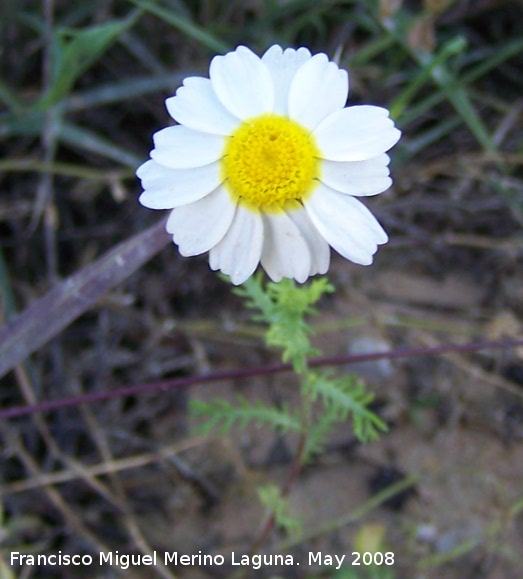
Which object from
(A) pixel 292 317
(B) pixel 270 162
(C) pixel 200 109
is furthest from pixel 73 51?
(A) pixel 292 317

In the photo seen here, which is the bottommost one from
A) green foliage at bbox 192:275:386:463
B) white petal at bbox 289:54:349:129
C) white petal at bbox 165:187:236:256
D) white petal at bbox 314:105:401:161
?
green foliage at bbox 192:275:386:463

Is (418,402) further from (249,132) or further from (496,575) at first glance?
(249,132)

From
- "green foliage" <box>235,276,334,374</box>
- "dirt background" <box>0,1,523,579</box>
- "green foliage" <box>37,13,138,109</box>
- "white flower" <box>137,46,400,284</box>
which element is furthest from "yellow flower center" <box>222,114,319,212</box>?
"dirt background" <box>0,1,523,579</box>

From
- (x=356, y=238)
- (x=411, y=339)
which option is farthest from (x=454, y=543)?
(x=356, y=238)

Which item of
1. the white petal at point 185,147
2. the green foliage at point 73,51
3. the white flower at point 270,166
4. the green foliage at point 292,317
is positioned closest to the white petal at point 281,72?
the white flower at point 270,166

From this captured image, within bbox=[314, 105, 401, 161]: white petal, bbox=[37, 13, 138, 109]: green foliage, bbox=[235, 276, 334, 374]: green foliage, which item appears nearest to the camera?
bbox=[314, 105, 401, 161]: white petal

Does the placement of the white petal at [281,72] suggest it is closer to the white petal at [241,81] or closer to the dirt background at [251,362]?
the white petal at [241,81]

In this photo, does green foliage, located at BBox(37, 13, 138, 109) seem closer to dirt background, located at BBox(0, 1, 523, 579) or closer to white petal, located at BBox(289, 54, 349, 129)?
dirt background, located at BBox(0, 1, 523, 579)
